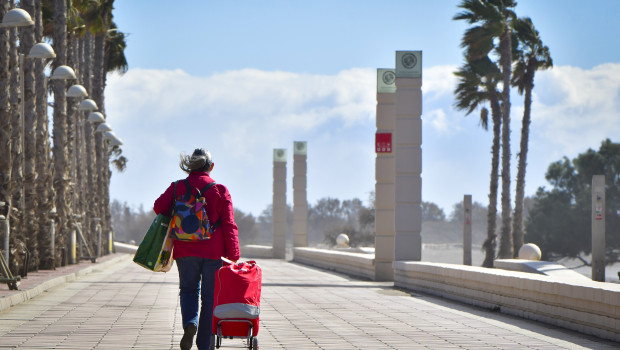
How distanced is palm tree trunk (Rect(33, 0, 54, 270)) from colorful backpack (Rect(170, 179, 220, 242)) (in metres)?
17.2

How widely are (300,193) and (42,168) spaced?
27.2 m

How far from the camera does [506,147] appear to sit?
40250 millimetres

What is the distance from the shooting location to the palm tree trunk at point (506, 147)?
39469mm

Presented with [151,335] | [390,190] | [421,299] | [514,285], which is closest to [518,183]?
[390,190]

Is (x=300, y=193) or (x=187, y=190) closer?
(x=187, y=190)

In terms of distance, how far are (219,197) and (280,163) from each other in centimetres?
4558

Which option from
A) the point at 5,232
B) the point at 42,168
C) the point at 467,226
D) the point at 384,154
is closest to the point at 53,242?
the point at 42,168

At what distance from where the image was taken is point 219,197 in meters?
9.19

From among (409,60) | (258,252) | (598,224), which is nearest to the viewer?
(598,224)

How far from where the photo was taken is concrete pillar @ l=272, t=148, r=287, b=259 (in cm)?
5472

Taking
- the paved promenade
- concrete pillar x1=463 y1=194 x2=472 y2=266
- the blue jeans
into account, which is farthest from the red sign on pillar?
the blue jeans

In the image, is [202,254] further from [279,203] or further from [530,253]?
[279,203]

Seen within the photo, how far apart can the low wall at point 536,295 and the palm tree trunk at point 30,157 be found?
8826mm

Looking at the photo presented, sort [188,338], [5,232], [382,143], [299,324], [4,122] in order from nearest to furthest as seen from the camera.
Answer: [188,338]
[299,324]
[5,232]
[4,122]
[382,143]
